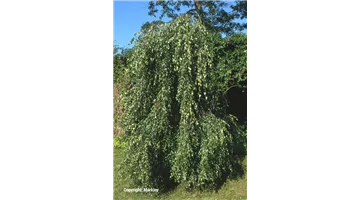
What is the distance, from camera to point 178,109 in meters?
3.47

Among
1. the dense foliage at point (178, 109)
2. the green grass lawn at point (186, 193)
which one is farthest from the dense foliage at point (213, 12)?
the green grass lawn at point (186, 193)

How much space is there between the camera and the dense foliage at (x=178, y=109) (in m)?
3.35

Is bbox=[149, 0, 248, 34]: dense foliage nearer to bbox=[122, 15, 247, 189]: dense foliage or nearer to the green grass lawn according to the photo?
bbox=[122, 15, 247, 189]: dense foliage

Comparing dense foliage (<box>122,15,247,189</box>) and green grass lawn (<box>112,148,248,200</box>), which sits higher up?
dense foliage (<box>122,15,247,189</box>)

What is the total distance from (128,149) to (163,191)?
62 cm

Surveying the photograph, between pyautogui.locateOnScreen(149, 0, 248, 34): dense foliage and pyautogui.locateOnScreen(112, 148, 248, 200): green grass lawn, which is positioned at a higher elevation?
pyautogui.locateOnScreen(149, 0, 248, 34): dense foliage

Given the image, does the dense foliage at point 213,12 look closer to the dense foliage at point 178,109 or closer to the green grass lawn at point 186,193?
the dense foliage at point 178,109

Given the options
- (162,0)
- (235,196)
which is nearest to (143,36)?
(162,0)

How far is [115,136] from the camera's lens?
3.59 metres

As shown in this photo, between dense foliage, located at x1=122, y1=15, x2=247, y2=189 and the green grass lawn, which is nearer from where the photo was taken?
dense foliage, located at x1=122, y1=15, x2=247, y2=189

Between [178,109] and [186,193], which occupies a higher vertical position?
[178,109]

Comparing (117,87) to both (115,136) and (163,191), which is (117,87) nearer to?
(115,136)

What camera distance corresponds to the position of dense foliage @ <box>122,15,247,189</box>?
335 centimetres

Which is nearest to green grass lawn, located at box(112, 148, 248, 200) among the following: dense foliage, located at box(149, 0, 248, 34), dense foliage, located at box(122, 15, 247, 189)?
dense foliage, located at box(122, 15, 247, 189)
